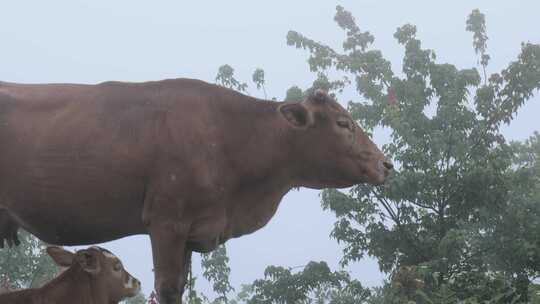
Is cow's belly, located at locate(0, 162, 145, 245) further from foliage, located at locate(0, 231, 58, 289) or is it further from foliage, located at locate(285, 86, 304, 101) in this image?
foliage, located at locate(0, 231, 58, 289)

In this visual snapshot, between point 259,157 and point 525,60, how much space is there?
13.0 metres

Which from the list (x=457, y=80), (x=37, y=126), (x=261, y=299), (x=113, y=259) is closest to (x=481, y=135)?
(x=457, y=80)

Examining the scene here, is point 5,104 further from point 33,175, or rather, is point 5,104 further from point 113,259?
point 113,259

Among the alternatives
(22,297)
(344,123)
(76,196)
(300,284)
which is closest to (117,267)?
(22,297)

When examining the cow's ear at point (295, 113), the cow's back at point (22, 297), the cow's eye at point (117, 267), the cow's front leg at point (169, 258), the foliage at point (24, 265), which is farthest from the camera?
the foliage at point (24, 265)

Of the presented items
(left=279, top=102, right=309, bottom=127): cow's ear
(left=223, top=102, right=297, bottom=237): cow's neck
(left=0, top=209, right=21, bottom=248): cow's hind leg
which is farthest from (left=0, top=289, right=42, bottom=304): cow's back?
(left=279, top=102, right=309, bottom=127): cow's ear

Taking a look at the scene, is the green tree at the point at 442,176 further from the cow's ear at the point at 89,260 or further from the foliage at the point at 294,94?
the cow's ear at the point at 89,260

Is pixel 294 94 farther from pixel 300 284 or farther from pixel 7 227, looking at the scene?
pixel 7 227

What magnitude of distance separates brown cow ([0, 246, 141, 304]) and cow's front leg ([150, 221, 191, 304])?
108 centimetres

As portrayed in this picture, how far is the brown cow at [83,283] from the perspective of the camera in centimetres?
565

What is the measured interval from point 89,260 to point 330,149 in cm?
194

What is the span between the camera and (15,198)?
4879 millimetres

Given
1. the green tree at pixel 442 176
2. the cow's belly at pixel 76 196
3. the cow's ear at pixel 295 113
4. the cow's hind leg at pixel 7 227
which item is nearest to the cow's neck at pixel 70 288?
the cow's hind leg at pixel 7 227

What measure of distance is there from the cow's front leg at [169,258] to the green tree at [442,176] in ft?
35.6
